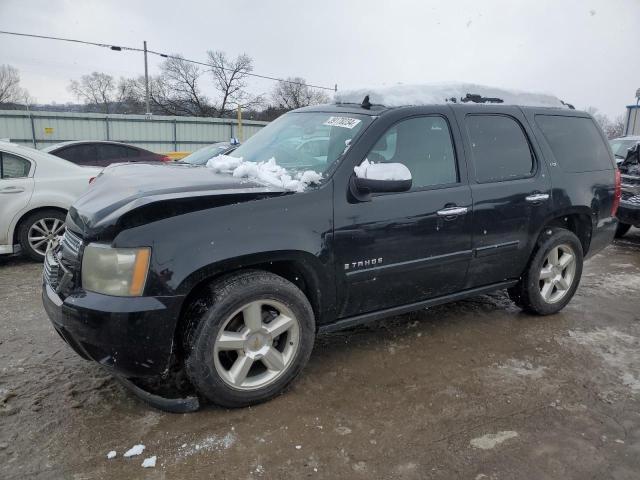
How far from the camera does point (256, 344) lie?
2.77 meters

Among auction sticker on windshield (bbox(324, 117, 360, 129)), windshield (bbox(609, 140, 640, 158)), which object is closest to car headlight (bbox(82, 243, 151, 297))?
auction sticker on windshield (bbox(324, 117, 360, 129))

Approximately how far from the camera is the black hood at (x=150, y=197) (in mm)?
2441

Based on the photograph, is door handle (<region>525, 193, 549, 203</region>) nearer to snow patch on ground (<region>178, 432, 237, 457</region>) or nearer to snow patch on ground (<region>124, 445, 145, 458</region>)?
snow patch on ground (<region>178, 432, 237, 457</region>)

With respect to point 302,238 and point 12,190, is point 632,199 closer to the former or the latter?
point 302,238

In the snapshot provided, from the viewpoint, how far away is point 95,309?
94.8 inches

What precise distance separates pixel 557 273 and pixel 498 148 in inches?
53.4

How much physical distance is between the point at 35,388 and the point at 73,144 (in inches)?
287

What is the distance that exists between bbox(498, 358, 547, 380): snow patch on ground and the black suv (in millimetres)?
605

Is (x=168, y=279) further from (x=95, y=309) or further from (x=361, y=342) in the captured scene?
(x=361, y=342)

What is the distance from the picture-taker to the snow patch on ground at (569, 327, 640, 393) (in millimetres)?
3312

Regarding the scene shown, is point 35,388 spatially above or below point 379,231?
below

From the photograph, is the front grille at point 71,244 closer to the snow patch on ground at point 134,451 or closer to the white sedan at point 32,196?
the snow patch on ground at point 134,451

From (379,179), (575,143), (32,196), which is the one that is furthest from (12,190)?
(575,143)

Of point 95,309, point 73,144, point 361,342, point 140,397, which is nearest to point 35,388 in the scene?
point 140,397
